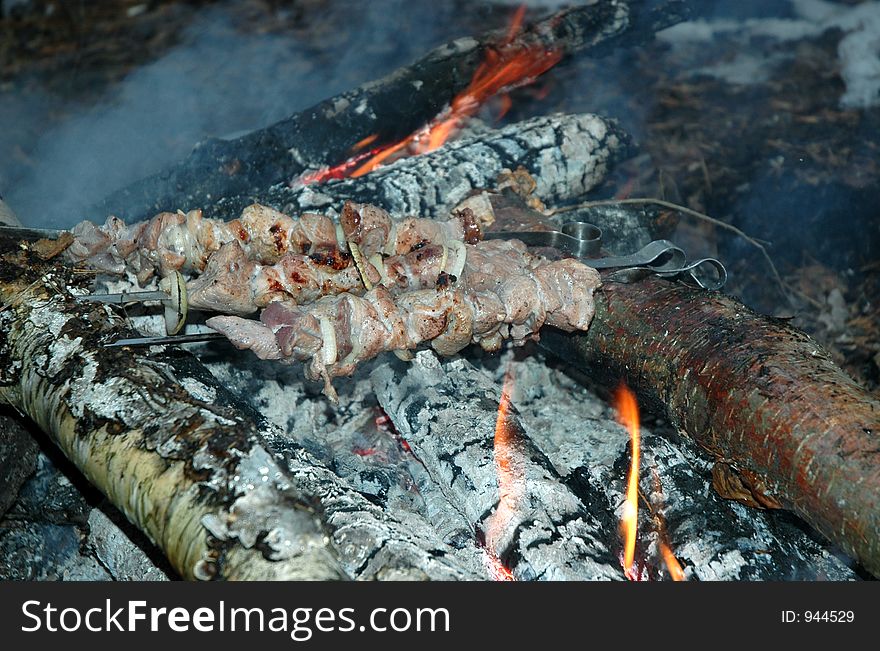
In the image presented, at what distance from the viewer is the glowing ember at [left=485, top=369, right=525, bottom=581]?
114 inches

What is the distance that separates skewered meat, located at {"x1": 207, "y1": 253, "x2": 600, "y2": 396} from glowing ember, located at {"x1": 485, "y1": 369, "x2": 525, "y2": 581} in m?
0.40

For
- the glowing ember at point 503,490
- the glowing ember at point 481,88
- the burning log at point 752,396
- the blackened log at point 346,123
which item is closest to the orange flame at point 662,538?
the burning log at point 752,396

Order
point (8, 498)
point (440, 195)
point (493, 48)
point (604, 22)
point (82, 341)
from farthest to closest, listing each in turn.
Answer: point (604, 22) < point (493, 48) < point (440, 195) < point (8, 498) < point (82, 341)

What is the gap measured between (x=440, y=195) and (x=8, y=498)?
2.71 metres

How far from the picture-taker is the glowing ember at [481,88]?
5387 millimetres

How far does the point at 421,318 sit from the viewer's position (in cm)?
308

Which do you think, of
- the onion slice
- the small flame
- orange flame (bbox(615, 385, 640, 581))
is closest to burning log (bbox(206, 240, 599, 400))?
the onion slice

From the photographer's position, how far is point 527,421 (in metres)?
3.83

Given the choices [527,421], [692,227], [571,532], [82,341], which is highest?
[82,341]

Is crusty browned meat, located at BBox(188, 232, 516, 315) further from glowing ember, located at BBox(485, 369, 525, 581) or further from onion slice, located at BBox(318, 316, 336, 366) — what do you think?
glowing ember, located at BBox(485, 369, 525, 581)

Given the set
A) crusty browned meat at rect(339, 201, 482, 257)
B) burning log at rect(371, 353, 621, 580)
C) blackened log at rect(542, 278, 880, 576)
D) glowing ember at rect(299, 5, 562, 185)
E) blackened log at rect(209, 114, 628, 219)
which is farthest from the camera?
glowing ember at rect(299, 5, 562, 185)
